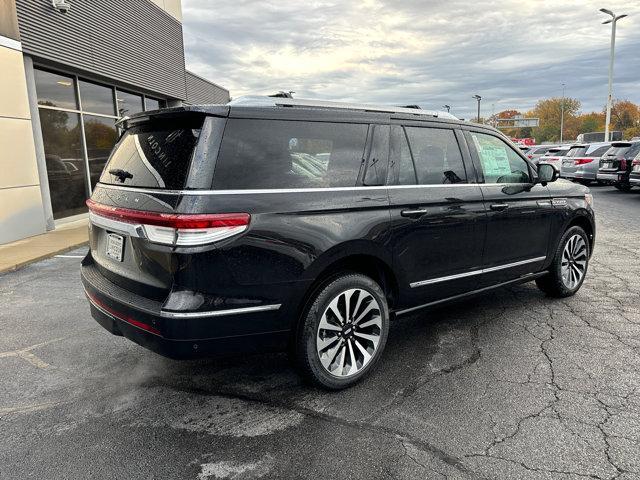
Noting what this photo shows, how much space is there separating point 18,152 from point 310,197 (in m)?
8.55

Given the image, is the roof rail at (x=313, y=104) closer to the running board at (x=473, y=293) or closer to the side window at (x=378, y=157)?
the side window at (x=378, y=157)

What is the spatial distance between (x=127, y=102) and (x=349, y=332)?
13404 millimetres

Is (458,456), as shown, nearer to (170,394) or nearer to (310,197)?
(310,197)

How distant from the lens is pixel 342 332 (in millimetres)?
3279

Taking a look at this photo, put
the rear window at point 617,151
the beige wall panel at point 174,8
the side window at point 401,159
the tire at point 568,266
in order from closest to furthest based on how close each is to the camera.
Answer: the side window at point 401,159
the tire at point 568,266
the rear window at point 617,151
the beige wall panel at point 174,8

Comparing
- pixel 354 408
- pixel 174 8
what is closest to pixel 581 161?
pixel 174 8

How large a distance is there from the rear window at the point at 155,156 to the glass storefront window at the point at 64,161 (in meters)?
8.50

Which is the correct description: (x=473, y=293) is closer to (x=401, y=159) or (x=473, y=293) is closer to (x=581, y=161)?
(x=401, y=159)

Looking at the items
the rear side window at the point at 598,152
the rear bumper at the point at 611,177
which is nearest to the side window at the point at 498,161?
the rear bumper at the point at 611,177

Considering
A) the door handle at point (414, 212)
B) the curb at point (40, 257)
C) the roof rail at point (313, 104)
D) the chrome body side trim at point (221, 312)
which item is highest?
the roof rail at point (313, 104)

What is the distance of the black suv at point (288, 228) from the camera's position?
270 centimetres

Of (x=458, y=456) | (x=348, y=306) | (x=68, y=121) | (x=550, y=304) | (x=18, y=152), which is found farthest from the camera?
(x=68, y=121)

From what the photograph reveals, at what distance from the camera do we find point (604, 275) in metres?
6.19

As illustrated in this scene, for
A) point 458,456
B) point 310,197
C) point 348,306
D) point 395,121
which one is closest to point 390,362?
point 348,306
